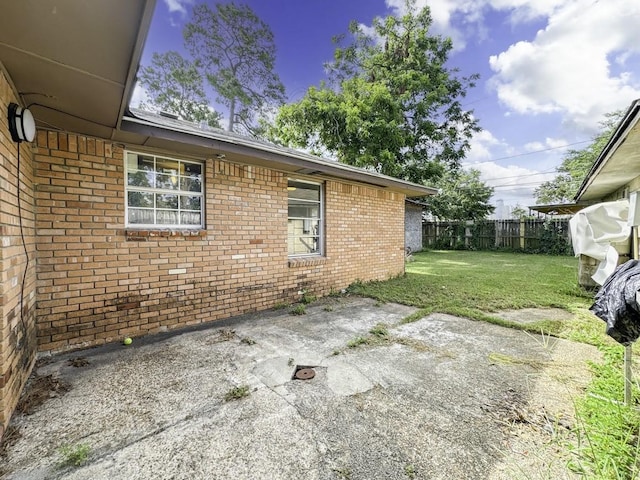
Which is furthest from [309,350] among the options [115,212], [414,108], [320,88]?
[320,88]

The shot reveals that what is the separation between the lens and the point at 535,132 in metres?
27.8

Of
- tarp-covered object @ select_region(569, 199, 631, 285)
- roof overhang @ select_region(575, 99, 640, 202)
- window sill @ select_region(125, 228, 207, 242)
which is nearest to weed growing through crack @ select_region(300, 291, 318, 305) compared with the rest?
window sill @ select_region(125, 228, 207, 242)

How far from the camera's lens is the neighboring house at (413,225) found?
1662 centimetres

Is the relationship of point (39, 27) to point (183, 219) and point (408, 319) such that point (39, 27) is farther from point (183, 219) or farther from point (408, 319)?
point (408, 319)

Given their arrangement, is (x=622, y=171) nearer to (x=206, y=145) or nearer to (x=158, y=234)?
(x=206, y=145)

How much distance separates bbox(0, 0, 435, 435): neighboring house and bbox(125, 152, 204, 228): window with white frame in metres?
0.02

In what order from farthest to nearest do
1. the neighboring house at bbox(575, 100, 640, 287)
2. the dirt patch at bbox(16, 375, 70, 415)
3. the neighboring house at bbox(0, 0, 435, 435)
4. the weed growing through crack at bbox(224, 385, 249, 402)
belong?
the neighboring house at bbox(575, 100, 640, 287) → the weed growing through crack at bbox(224, 385, 249, 402) → the dirt patch at bbox(16, 375, 70, 415) → the neighboring house at bbox(0, 0, 435, 435)

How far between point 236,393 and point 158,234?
8.45 feet

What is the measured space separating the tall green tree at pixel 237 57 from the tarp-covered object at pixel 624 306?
19229 mm

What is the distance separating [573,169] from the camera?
73.2ft

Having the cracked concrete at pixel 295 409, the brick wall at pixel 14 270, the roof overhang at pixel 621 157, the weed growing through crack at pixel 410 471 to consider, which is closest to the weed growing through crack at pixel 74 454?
the cracked concrete at pixel 295 409

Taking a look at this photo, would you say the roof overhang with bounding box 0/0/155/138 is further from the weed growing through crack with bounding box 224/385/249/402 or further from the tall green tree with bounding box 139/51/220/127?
the tall green tree with bounding box 139/51/220/127

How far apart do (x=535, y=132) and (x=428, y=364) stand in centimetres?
3453

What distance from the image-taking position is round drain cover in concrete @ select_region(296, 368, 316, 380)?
2.73 m
